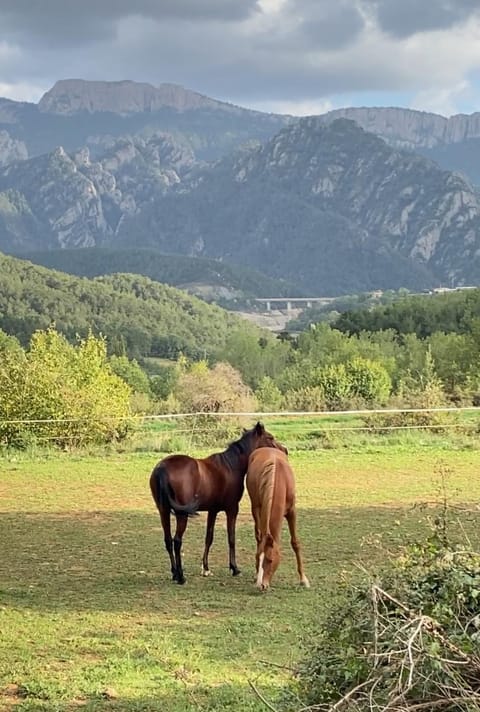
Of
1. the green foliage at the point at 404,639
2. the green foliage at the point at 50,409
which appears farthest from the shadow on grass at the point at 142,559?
the green foliage at the point at 50,409

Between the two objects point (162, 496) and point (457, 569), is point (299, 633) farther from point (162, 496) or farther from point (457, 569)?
point (457, 569)

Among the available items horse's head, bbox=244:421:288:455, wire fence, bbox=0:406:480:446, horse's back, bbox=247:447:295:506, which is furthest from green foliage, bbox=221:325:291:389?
horse's back, bbox=247:447:295:506

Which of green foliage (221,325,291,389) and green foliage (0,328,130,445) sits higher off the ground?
green foliage (0,328,130,445)

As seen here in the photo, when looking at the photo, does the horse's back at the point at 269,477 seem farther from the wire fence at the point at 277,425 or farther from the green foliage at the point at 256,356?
the green foliage at the point at 256,356

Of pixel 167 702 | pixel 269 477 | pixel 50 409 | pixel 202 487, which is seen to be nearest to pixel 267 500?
pixel 269 477

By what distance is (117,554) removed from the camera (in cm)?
866

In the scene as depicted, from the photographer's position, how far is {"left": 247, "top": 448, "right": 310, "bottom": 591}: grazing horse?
22.7 ft

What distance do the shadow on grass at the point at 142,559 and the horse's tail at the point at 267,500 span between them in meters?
0.56

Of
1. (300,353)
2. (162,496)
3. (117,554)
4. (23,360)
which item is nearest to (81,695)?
(162,496)

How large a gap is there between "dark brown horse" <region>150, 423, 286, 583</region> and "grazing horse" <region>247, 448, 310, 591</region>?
0.51 m

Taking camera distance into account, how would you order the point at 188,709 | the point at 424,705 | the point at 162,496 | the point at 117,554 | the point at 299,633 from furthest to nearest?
the point at 117,554 → the point at 162,496 → the point at 299,633 → the point at 188,709 → the point at 424,705

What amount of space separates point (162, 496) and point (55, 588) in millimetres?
1205

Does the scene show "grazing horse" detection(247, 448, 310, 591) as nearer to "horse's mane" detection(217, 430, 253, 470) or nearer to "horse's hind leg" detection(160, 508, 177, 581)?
"horse's mane" detection(217, 430, 253, 470)

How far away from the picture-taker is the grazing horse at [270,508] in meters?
6.92
